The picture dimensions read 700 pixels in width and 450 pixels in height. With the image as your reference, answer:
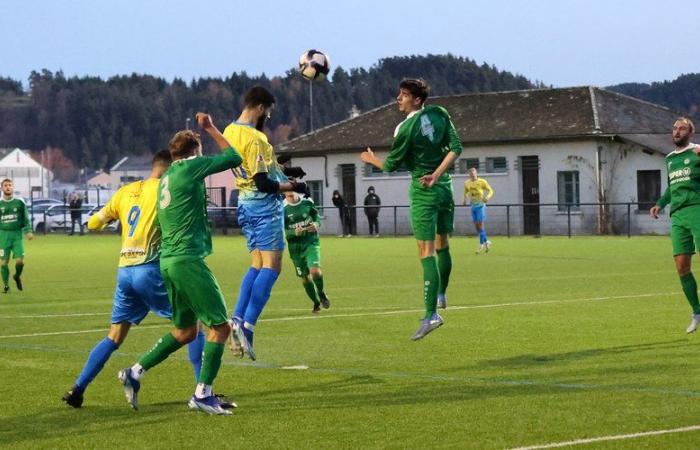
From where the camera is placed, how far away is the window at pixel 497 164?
6538 centimetres

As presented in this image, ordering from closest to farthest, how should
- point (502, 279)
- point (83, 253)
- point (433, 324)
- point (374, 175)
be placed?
point (433, 324)
point (502, 279)
point (83, 253)
point (374, 175)

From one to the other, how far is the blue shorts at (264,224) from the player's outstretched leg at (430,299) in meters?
1.61

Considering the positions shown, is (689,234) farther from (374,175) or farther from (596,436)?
(374,175)

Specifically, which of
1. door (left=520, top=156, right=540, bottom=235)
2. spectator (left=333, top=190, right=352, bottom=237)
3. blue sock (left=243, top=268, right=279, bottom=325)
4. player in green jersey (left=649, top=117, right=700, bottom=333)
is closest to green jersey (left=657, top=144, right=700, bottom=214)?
player in green jersey (left=649, top=117, right=700, bottom=333)

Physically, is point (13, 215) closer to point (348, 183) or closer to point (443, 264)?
point (443, 264)

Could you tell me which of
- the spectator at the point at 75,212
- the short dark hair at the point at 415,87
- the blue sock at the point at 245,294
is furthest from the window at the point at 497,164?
the blue sock at the point at 245,294

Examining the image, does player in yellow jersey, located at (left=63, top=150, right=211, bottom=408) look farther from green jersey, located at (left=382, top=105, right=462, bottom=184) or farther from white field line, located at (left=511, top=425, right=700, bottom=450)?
green jersey, located at (left=382, top=105, right=462, bottom=184)

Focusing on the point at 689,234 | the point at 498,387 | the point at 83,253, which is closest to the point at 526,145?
the point at 83,253

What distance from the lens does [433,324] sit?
1360cm

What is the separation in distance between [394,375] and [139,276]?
2567mm

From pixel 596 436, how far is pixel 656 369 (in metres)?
3.48

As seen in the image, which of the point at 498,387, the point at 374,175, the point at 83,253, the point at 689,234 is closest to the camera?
the point at 498,387

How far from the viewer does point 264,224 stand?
12.9 m

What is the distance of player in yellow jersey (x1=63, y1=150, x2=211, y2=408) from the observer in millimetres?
10484
